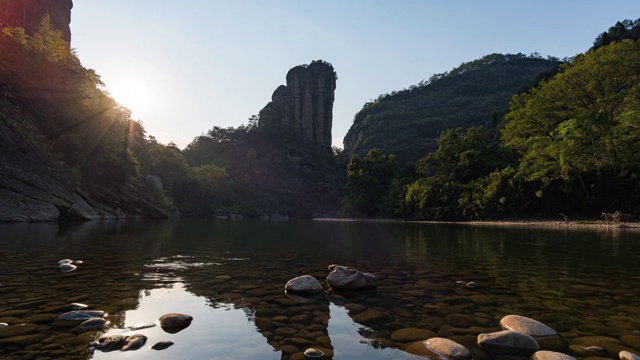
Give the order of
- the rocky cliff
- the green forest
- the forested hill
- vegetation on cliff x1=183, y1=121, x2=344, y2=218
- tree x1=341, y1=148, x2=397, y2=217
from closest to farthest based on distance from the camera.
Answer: the rocky cliff → the green forest → tree x1=341, y1=148, x2=397, y2=217 → vegetation on cliff x1=183, y1=121, x2=344, y2=218 → the forested hill

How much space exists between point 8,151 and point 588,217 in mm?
58360

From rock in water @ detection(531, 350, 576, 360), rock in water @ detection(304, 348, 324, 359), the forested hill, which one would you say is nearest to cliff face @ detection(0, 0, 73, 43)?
rock in water @ detection(304, 348, 324, 359)

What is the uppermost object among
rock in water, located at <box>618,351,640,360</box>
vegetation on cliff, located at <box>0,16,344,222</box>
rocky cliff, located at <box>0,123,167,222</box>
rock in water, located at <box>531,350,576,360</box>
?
vegetation on cliff, located at <box>0,16,344,222</box>

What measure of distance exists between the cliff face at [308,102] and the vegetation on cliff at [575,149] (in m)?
122

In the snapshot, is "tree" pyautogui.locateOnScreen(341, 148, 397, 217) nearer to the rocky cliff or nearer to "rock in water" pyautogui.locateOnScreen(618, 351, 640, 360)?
the rocky cliff

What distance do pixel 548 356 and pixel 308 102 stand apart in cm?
17508

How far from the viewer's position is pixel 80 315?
5398 millimetres

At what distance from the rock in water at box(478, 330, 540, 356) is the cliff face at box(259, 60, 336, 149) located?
167 metres

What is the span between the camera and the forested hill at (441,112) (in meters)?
149

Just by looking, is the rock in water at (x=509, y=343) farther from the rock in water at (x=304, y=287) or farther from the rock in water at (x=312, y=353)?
the rock in water at (x=304, y=287)

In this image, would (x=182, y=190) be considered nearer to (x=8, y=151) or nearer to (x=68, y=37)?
(x=68, y=37)

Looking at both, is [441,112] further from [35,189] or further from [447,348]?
[447,348]

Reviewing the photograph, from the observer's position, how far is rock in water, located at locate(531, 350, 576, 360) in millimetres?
4047

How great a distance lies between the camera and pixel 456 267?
10984 mm
